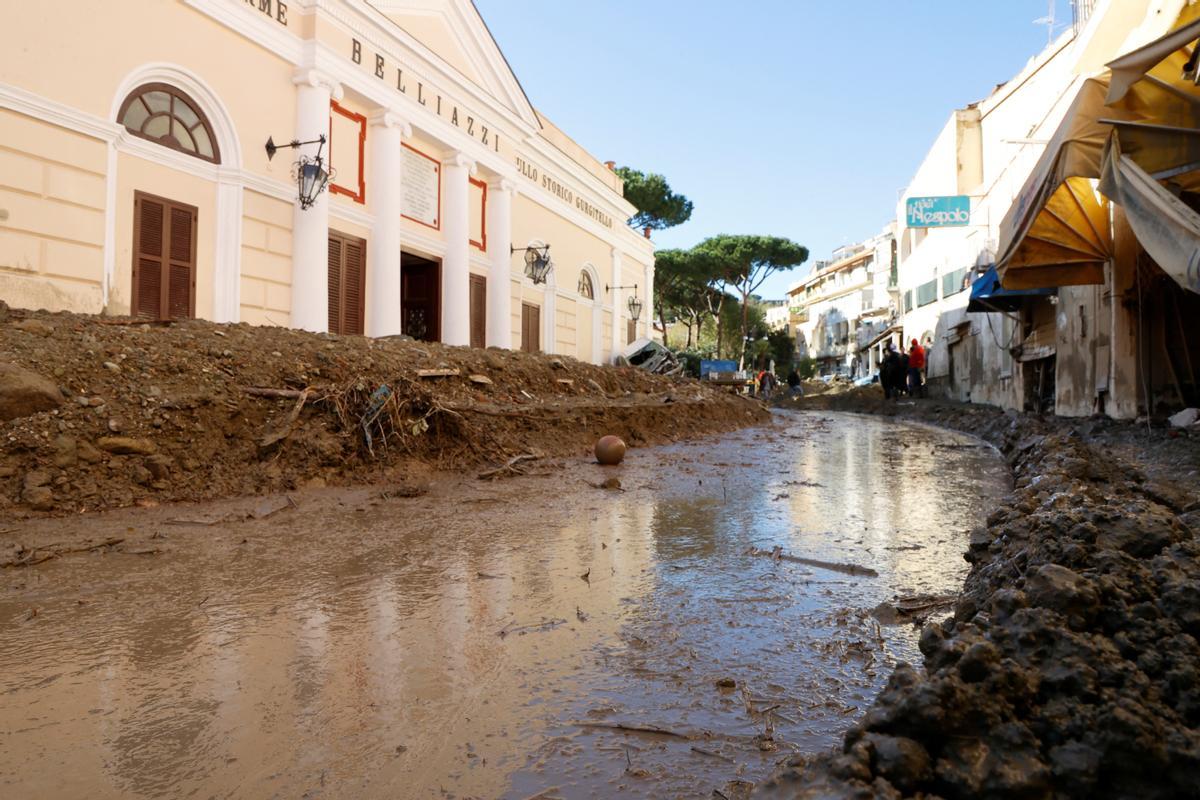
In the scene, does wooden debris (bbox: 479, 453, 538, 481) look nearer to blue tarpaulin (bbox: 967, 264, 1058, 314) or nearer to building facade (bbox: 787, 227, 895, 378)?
blue tarpaulin (bbox: 967, 264, 1058, 314)

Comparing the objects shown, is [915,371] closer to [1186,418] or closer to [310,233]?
[1186,418]

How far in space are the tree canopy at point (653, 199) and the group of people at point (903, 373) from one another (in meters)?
16.7

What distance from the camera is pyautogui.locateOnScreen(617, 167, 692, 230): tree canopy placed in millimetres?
37500

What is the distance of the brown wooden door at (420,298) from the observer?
1559 centimetres

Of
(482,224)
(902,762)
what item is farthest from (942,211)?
(902,762)

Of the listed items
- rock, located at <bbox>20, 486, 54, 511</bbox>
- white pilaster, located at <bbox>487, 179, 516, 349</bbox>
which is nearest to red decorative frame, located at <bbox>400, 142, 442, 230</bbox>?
white pilaster, located at <bbox>487, 179, 516, 349</bbox>

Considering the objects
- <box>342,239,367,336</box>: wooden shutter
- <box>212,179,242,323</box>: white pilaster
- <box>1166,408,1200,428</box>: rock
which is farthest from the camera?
<box>342,239,367,336</box>: wooden shutter

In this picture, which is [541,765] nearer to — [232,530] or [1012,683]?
[1012,683]

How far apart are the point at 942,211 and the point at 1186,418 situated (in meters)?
15.1

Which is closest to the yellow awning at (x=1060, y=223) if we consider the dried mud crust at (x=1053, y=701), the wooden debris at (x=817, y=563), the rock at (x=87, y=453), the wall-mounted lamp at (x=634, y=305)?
the wooden debris at (x=817, y=563)

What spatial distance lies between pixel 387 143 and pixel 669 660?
1296cm

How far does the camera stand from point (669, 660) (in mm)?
2457

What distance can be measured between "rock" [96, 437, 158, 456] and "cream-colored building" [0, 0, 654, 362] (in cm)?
450

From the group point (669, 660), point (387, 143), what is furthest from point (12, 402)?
point (387, 143)
